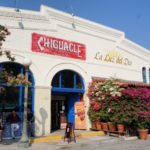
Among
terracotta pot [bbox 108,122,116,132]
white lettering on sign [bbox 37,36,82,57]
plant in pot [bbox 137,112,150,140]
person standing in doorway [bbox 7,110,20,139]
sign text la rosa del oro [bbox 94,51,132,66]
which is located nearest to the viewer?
person standing in doorway [bbox 7,110,20,139]

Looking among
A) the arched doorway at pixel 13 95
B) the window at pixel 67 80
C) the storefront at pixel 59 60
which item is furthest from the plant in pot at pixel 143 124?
the arched doorway at pixel 13 95

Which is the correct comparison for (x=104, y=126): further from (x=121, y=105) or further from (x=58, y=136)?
(x=58, y=136)

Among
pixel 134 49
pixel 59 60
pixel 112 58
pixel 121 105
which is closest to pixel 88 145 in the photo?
pixel 121 105

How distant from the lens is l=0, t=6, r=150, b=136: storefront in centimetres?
1588

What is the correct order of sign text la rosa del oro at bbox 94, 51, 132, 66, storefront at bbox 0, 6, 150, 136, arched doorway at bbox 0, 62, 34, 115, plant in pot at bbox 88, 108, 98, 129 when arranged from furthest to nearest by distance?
sign text la rosa del oro at bbox 94, 51, 132, 66
plant in pot at bbox 88, 108, 98, 129
storefront at bbox 0, 6, 150, 136
arched doorway at bbox 0, 62, 34, 115

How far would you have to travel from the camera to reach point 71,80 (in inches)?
730

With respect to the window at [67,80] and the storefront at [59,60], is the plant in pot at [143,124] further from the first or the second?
the window at [67,80]

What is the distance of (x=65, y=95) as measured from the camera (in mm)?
20297

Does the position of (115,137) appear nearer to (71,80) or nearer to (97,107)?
(97,107)

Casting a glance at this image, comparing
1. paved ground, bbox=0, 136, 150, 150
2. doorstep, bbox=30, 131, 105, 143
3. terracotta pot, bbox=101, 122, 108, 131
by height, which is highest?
terracotta pot, bbox=101, 122, 108, 131

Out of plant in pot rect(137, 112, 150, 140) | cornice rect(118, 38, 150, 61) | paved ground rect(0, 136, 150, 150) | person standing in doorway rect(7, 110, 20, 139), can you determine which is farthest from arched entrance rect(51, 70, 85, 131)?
cornice rect(118, 38, 150, 61)

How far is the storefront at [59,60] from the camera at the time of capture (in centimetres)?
1588

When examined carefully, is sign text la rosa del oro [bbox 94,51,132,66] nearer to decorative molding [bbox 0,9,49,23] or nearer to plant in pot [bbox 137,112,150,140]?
decorative molding [bbox 0,9,49,23]

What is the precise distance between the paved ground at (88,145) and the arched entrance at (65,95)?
4.19 m
